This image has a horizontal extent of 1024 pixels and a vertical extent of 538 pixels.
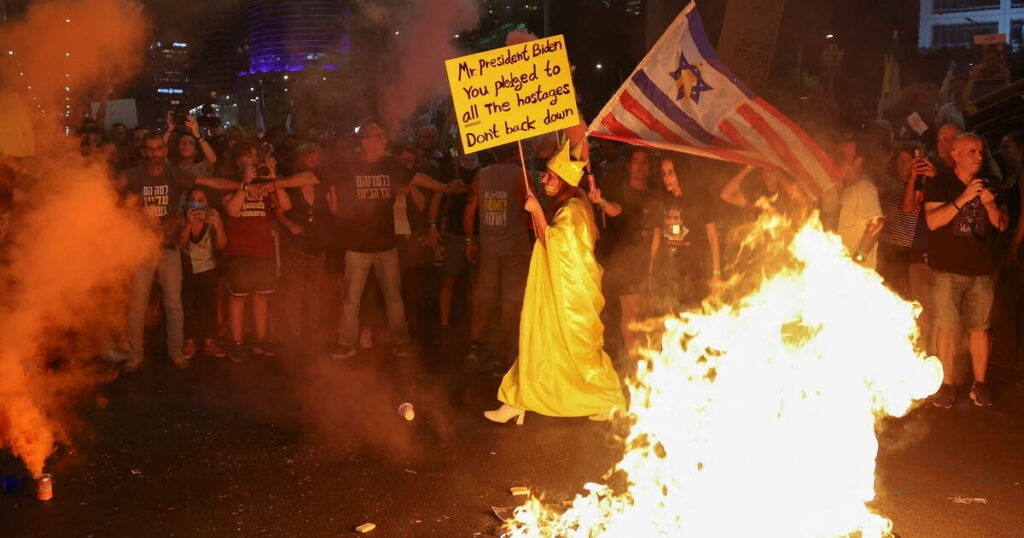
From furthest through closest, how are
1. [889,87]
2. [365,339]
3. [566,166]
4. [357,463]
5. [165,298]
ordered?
1. [889,87]
2. [365,339]
3. [165,298]
4. [566,166]
5. [357,463]

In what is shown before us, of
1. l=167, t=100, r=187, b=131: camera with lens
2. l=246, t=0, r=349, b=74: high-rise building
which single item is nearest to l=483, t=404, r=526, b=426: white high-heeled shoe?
l=167, t=100, r=187, b=131: camera with lens

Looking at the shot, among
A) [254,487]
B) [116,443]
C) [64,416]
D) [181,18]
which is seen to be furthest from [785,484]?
[181,18]

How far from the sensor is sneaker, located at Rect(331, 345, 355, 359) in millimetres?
9016

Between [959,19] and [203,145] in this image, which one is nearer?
[203,145]

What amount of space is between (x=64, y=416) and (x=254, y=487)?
7.48 ft

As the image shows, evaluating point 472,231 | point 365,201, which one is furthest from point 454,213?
point 365,201

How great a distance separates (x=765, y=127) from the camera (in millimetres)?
6691

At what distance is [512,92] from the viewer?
676 cm

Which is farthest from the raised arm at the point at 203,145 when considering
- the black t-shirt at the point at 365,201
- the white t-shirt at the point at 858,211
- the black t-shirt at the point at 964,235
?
the black t-shirt at the point at 964,235

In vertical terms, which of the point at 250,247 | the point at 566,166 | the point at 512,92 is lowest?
the point at 250,247

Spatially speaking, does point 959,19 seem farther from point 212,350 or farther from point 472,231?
point 212,350

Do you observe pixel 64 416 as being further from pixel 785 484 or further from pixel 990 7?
pixel 990 7

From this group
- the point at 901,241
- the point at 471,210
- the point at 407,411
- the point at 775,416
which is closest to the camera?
the point at 775,416

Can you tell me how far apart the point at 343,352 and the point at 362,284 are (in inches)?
26.2
